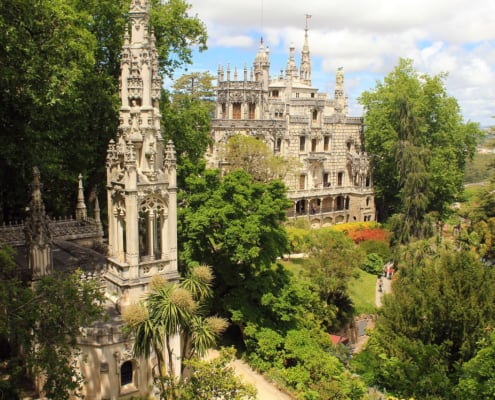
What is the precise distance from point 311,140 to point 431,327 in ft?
116

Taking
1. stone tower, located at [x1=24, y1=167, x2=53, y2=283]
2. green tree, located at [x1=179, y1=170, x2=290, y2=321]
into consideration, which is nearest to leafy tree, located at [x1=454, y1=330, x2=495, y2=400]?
green tree, located at [x1=179, y1=170, x2=290, y2=321]

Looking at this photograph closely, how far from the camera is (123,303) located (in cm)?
1523

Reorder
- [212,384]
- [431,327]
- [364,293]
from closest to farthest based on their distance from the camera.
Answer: [212,384], [431,327], [364,293]

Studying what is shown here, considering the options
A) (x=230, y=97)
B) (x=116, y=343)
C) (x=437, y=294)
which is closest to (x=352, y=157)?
(x=230, y=97)

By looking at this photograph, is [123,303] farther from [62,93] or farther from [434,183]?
[434,183]

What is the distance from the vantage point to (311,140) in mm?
52125

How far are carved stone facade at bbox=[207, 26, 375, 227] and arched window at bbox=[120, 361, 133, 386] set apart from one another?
34.2 m

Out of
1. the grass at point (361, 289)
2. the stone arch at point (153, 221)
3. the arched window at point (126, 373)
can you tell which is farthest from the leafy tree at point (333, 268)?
the arched window at point (126, 373)

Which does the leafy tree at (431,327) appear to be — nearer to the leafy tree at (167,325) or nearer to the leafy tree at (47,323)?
the leafy tree at (167,325)

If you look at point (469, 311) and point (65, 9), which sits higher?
point (65, 9)

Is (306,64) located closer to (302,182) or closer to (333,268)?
(302,182)

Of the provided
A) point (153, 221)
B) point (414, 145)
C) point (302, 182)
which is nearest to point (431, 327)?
point (153, 221)

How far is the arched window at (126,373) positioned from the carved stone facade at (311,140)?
3420cm

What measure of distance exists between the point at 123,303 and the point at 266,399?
6.34 meters
